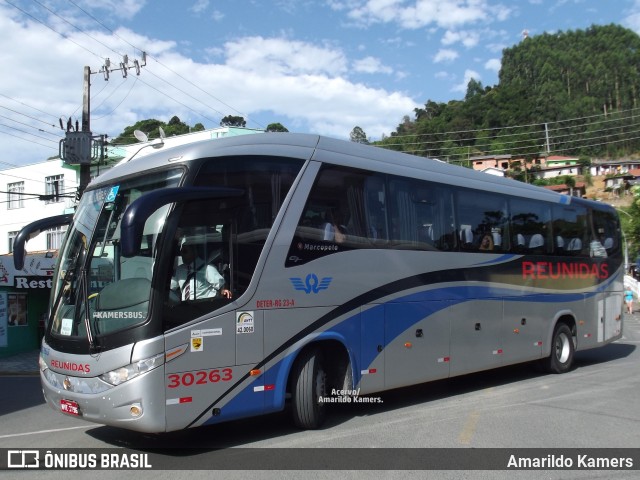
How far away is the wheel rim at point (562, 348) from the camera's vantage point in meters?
13.6

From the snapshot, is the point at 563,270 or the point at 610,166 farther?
the point at 610,166

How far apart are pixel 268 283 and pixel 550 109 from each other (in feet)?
435

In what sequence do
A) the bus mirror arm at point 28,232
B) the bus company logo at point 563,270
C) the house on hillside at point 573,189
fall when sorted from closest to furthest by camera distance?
the bus mirror arm at point 28,232 < the bus company logo at point 563,270 < the house on hillside at point 573,189

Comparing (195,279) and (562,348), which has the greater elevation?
(195,279)

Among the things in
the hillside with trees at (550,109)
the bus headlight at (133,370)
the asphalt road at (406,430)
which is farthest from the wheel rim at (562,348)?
the hillside with trees at (550,109)

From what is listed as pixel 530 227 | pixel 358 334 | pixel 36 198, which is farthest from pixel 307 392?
pixel 36 198

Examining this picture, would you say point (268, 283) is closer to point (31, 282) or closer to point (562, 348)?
point (562, 348)

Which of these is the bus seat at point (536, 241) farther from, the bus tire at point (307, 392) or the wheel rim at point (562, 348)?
the bus tire at point (307, 392)

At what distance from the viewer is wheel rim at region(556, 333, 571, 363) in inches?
536

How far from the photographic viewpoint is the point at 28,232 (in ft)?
25.8

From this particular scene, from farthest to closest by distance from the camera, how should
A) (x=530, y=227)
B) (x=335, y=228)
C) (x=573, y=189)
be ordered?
(x=573, y=189) → (x=530, y=227) → (x=335, y=228)

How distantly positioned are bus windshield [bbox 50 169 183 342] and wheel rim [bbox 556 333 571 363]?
33.2ft

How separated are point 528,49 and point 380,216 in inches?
Result: 6144

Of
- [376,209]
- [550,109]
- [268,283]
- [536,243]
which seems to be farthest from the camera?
[550,109]
